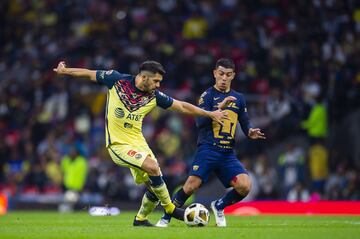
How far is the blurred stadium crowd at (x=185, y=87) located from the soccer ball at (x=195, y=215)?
9624 millimetres

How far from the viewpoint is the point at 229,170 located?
13500mm

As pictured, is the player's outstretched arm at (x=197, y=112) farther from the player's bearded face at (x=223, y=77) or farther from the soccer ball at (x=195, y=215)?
the soccer ball at (x=195, y=215)

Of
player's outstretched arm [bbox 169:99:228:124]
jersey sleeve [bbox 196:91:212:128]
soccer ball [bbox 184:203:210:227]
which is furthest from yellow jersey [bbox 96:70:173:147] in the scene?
soccer ball [bbox 184:203:210:227]

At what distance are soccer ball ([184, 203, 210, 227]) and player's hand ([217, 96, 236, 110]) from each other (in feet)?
4.98

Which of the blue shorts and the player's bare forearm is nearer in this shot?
the player's bare forearm

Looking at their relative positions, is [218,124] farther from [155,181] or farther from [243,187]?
[155,181]

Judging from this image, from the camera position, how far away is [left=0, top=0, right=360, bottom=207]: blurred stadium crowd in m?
23.0

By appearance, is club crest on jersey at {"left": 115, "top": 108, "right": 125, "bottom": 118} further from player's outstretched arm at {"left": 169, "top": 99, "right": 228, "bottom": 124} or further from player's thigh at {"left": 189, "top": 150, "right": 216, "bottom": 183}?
player's thigh at {"left": 189, "top": 150, "right": 216, "bottom": 183}

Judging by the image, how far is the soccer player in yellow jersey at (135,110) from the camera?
1266 centimetres

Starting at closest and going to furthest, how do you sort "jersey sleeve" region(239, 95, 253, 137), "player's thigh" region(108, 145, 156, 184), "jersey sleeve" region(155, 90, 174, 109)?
"player's thigh" region(108, 145, 156, 184), "jersey sleeve" region(155, 90, 174, 109), "jersey sleeve" region(239, 95, 253, 137)

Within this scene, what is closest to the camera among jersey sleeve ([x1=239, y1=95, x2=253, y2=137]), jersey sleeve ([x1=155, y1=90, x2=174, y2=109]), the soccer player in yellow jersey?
the soccer player in yellow jersey

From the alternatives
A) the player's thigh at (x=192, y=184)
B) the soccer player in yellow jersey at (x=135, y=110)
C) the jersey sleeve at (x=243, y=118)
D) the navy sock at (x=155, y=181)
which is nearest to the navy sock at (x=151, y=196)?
the soccer player in yellow jersey at (x=135, y=110)

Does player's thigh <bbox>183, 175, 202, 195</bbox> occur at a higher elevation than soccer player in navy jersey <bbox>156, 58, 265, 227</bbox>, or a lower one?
lower

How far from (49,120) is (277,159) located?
25.2 feet
